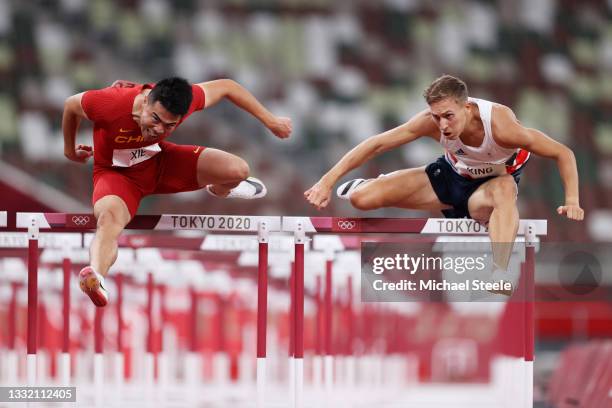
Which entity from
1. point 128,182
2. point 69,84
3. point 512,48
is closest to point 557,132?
point 512,48

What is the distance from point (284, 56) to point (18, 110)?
2.89m

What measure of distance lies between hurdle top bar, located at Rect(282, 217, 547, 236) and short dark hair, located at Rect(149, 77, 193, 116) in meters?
0.63

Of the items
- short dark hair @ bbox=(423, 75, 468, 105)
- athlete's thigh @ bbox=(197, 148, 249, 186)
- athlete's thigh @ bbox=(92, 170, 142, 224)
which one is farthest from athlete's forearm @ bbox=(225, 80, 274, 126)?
short dark hair @ bbox=(423, 75, 468, 105)

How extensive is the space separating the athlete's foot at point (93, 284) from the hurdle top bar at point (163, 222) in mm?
472

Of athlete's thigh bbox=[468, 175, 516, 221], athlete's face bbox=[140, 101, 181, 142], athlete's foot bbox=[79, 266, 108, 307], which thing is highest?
athlete's face bbox=[140, 101, 181, 142]

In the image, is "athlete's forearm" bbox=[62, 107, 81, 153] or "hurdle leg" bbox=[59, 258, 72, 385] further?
"hurdle leg" bbox=[59, 258, 72, 385]

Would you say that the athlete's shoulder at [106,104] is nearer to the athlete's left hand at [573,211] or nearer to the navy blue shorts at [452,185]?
the navy blue shorts at [452,185]

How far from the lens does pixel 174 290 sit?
788cm

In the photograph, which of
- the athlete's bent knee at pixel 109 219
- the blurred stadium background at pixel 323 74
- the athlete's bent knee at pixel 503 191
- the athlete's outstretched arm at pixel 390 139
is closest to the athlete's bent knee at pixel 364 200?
the athlete's outstretched arm at pixel 390 139

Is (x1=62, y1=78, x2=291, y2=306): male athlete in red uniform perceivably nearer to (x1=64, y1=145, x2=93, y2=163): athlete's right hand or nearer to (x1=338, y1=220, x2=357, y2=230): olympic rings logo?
(x1=64, y1=145, x2=93, y2=163): athlete's right hand

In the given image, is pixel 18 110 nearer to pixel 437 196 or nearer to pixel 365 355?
pixel 365 355

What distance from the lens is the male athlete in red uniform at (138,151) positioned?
374 cm

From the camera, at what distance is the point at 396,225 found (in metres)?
4.05

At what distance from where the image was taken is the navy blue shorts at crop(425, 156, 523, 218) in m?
4.26
